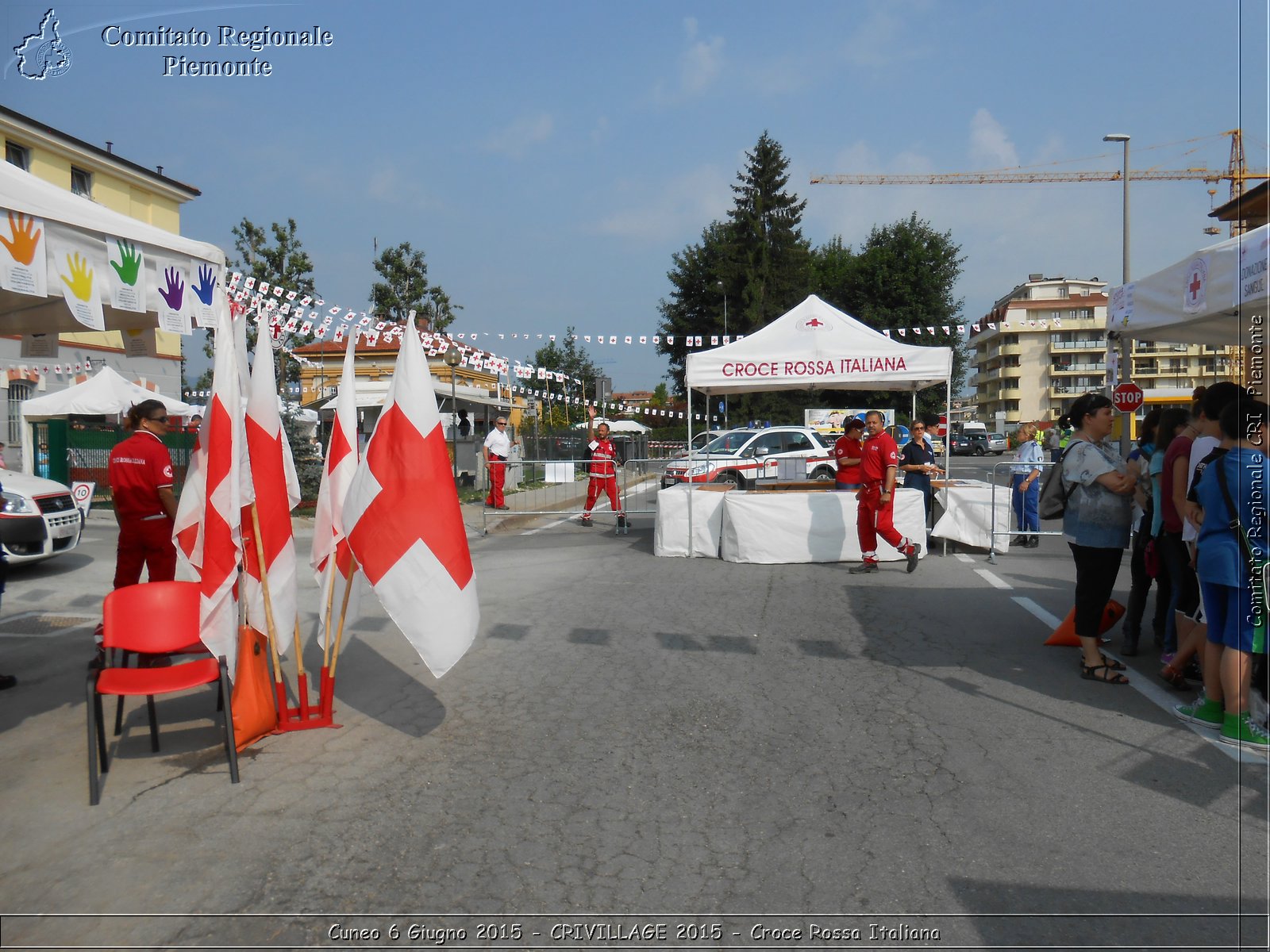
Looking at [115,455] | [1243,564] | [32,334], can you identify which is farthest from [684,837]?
[32,334]

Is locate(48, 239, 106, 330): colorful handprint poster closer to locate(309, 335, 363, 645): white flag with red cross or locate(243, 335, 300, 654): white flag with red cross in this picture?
locate(243, 335, 300, 654): white flag with red cross

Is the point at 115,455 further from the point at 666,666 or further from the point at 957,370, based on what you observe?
the point at 957,370

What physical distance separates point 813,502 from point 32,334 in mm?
8158

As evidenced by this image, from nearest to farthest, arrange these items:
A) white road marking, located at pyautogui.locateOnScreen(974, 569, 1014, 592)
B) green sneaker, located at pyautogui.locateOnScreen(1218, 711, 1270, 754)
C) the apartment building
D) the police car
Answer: green sneaker, located at pyautogui.locateOnScreen(1218, 711, 1270, 754) → white road marking, located at pyautogui.locateOnScreen(974, 569, 1014, 592) → the police car → the apartment building

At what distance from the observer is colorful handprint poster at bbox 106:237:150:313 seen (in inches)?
208

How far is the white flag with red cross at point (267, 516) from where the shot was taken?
Result: 495 centimetres

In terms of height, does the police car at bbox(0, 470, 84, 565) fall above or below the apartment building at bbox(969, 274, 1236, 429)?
below

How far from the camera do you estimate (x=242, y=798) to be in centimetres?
423

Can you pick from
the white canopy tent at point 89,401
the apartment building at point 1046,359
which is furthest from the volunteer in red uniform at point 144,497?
the apartment building at point 1046,359

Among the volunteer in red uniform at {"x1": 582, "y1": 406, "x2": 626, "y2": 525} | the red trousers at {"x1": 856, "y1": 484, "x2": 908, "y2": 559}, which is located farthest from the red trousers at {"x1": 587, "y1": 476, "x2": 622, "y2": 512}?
the red trousers at {"x1": 856, "y1": 484, "x2": 908, "y2": 559}

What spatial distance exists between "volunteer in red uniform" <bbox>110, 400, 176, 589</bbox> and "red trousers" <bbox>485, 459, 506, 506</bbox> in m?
9.11

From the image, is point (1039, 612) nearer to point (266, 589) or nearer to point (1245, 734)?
point (1245, 734)

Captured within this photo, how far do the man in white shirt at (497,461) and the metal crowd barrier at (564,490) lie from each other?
20cm

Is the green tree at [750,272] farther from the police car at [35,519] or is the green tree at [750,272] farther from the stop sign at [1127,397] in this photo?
the police car at [35,519]
